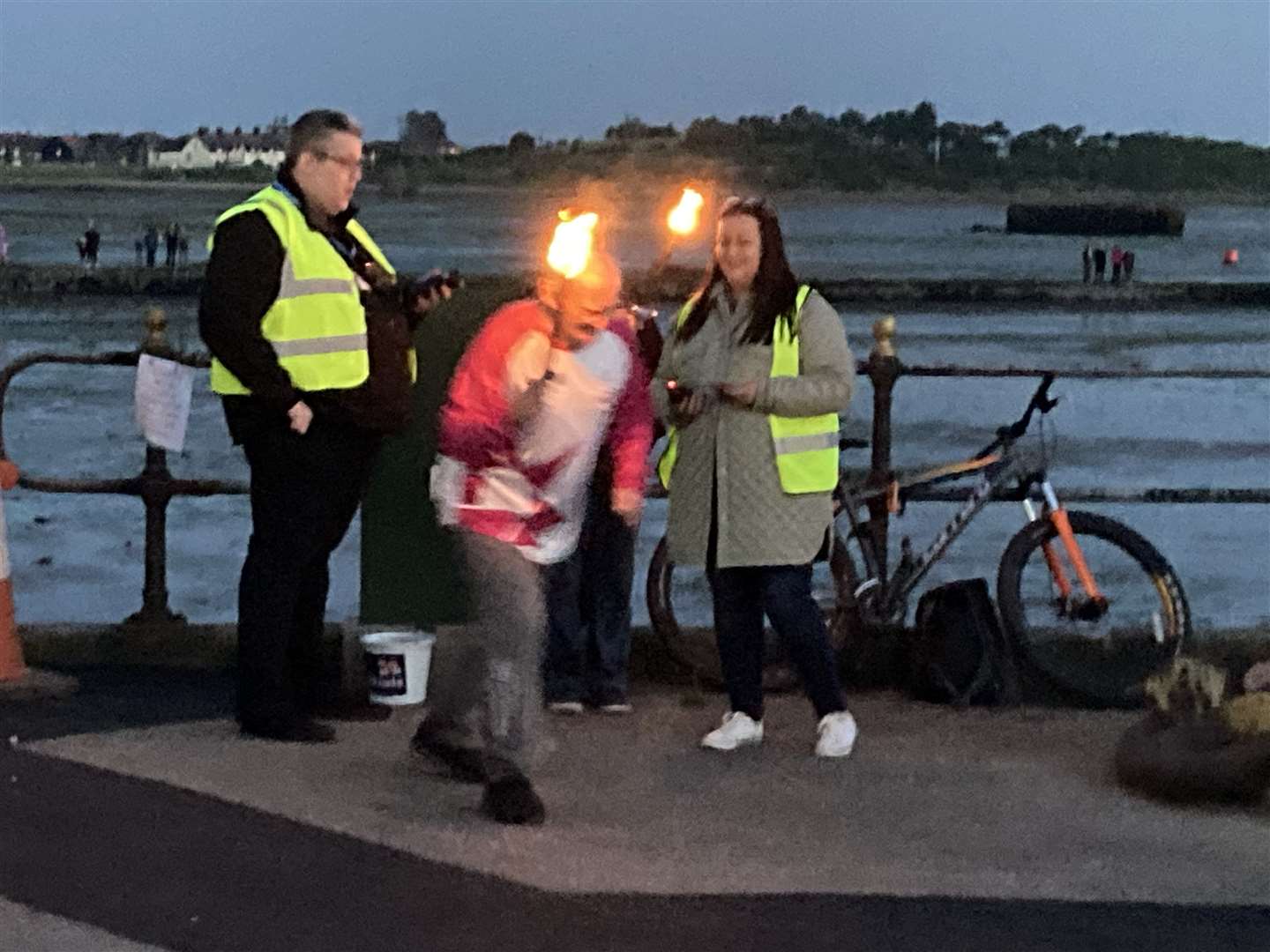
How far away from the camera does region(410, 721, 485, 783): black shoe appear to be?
5891 mm

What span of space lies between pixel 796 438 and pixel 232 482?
7.82ft

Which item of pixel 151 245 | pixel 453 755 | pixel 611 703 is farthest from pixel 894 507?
pixel 151 245

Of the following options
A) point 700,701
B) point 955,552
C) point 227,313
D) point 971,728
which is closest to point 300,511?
point 227,313

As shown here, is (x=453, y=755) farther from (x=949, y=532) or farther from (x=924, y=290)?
(x=924, y=290)

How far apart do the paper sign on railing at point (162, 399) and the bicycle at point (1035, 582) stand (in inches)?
72.0

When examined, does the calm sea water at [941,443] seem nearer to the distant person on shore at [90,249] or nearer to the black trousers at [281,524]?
the black trousers at [281,524]

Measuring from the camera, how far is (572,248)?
5.36m

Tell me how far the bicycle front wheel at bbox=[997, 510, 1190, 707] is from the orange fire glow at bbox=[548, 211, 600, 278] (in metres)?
2.42

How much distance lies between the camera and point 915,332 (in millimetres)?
43469

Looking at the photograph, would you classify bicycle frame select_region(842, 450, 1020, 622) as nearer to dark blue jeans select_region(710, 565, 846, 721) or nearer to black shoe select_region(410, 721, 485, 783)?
dark blue jeans select_region(710, 565, 846, 721)

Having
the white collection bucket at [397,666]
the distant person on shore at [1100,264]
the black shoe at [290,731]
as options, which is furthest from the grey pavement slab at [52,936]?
the distant person on shore at [1100,264]

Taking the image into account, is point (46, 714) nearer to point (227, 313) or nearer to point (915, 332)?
point (227, 313)

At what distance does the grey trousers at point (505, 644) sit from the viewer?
541cm

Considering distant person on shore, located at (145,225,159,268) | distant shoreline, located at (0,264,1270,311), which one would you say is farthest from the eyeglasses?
distant person on shore, located at (145,225,159,268)
